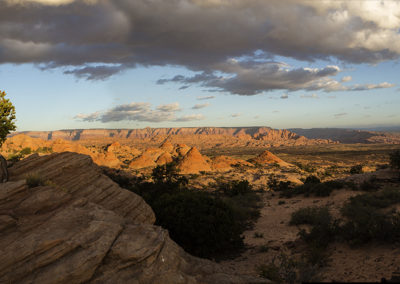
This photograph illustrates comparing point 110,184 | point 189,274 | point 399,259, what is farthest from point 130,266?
point 399,259

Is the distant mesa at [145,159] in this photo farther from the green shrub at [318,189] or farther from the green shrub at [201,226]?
the green shrub at [201,226]

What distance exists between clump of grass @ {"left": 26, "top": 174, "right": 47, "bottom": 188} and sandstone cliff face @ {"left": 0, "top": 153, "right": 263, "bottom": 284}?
0.32 metres

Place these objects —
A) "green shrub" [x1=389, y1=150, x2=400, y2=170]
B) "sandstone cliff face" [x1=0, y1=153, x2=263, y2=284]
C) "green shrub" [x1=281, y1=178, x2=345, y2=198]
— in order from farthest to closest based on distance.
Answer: "green shrub" [x1=389, y1=150, x2=400, y2=170] < "green shrub" [x1=281, y1=178, x2=345, y2=198] < "sandstone cliff face" [x1=0, y1=153, x2=263, y2=284]

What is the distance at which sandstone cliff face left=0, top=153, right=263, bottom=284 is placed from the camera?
7.15 metres

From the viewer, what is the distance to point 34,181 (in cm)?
1020

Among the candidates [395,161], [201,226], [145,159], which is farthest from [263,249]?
[145,159]

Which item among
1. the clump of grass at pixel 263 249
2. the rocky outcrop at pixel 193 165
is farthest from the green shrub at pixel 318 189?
the rocky outcrop at pixel 193 165

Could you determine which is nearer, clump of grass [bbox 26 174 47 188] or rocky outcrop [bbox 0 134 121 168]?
clump of grass [bbox 26 174 47 188]

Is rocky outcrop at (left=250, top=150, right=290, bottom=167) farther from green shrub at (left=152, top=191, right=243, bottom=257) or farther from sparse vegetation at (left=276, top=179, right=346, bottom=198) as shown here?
green shrub at (left=152, top=191, right=243, bottom=257)

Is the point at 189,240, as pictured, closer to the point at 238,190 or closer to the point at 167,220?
the point at 167,220

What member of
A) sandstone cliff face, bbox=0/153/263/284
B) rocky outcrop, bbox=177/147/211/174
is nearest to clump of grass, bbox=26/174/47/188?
sandstone cliff face, bbox=0/153/263/284

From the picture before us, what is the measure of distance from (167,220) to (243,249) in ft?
16.5

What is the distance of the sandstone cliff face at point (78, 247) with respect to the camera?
7.15 meters

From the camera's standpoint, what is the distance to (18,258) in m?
7.15
